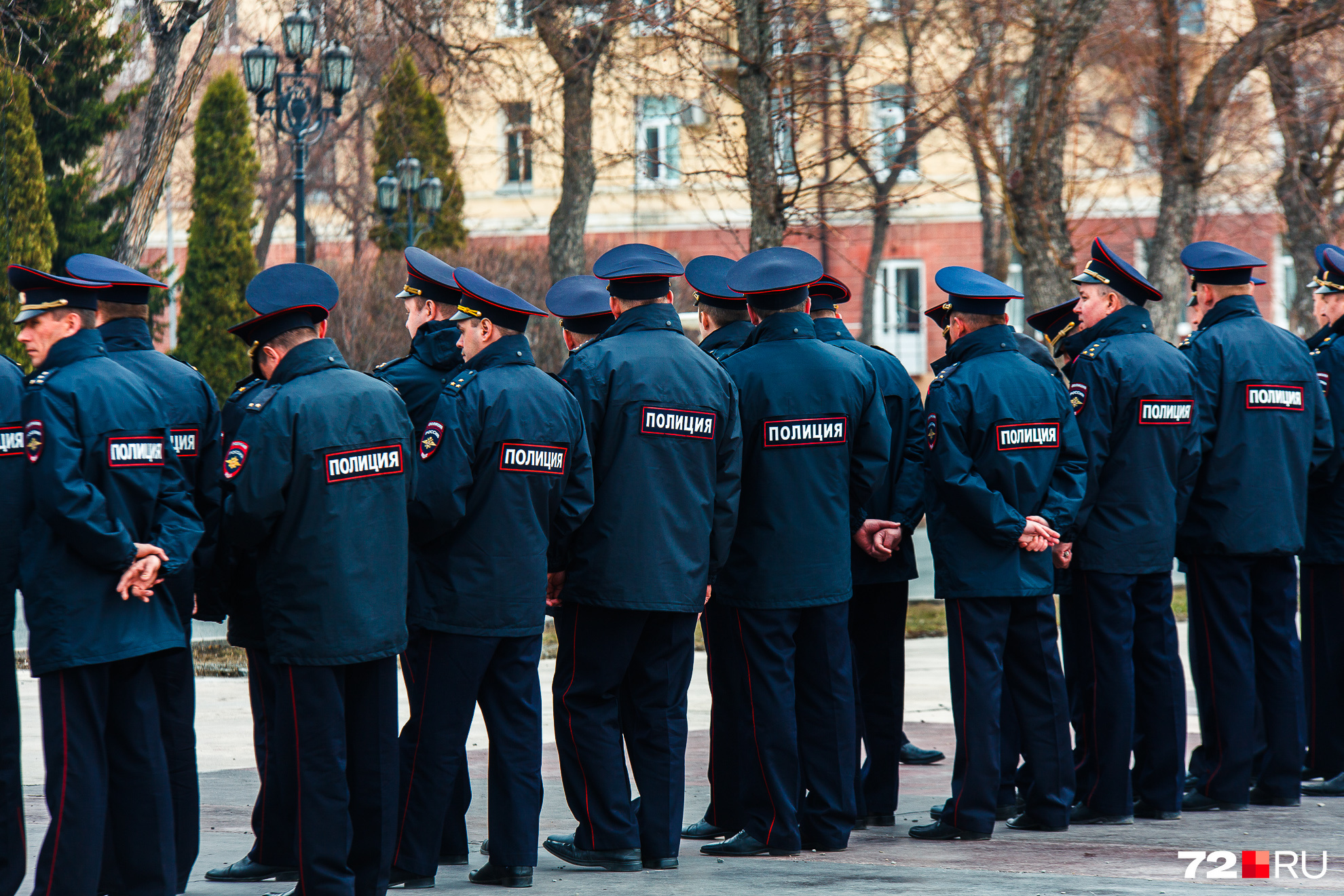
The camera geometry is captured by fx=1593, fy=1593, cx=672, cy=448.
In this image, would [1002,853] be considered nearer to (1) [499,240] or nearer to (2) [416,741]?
(2) [416,741]

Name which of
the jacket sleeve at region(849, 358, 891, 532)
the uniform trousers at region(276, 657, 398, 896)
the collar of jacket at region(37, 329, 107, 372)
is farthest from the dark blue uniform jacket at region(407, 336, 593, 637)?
the jacket sleeve at region(849, 358, 891, 532)

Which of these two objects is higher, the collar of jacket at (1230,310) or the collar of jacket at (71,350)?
the collar of jacket at (1230,310)

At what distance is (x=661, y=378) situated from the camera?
19.7 feet

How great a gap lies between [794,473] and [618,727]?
121 cm

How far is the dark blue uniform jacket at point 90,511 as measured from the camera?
4922 millimetres

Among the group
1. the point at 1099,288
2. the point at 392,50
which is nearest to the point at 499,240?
the point at 392,50

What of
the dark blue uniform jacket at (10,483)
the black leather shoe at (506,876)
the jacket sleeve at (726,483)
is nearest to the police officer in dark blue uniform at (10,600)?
the dark blue uniform jacket at (10,483)

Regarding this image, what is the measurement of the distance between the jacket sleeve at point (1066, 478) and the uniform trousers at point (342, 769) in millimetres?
2799

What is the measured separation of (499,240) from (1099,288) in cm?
2870

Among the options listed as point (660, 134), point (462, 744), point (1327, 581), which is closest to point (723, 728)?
point (462, 744)

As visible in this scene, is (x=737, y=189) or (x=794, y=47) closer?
(x=794, y=47)

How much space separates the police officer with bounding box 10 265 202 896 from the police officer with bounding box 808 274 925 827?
9.62ft

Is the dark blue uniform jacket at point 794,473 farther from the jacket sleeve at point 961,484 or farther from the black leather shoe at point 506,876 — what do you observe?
the black leather shoe at point 506,876

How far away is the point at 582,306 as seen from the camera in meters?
6.49
